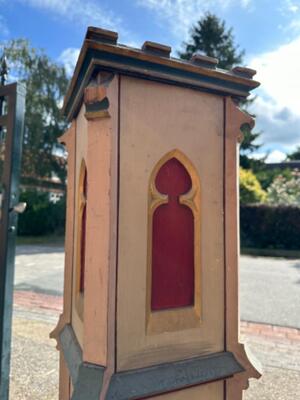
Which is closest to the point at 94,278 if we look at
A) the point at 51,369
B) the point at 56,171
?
the point at 51,369

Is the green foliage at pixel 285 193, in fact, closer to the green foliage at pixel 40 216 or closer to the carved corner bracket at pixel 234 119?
the green foliage at pixel 40 216

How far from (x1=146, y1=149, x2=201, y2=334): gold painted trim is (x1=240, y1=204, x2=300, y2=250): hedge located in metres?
12.7

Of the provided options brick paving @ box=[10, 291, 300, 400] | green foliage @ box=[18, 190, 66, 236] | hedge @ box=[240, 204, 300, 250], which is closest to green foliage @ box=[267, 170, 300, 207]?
hedge @ box=[240, 204, 300, 250]

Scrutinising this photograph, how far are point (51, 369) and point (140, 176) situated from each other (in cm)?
252

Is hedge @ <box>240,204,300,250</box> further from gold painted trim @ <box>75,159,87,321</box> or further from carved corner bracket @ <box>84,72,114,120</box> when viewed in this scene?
carved corner bracket @ <box>84,72,114,120</box>

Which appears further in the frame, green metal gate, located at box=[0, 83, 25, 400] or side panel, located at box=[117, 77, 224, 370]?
green metal gate, located at box=[0, 83, 25, 400]

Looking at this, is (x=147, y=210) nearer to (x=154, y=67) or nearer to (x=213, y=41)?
(x=154, y=67)

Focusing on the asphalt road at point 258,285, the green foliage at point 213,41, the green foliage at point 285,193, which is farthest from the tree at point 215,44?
the asphalt road at point 258,285

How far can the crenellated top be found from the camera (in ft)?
3.89

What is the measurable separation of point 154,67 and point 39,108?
18.5m

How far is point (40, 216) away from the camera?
1744 centimetres

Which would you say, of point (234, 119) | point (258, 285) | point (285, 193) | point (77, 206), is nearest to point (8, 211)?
point (77, 206)

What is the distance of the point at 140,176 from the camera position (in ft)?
4.15

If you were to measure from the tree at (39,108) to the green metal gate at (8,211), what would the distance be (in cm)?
1678
